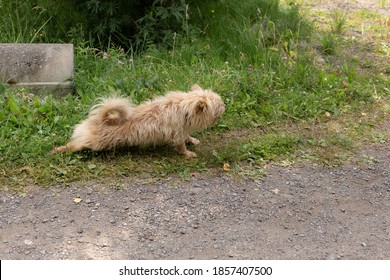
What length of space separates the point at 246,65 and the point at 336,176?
7.80ft

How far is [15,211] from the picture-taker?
437 cm

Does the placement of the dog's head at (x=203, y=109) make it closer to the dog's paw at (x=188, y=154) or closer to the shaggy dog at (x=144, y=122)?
the shaggy dog at (x=144, y=122)

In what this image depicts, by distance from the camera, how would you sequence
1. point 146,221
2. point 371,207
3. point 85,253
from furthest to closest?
point 371,207 → point 146,221 → point 85,253

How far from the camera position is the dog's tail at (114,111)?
193 inches

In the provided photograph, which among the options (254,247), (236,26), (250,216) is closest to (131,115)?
(250,216)

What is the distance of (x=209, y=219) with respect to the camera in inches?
172

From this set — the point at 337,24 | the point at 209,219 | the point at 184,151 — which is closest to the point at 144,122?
the point at 184,151

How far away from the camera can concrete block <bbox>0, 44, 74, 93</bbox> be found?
20.2 ft

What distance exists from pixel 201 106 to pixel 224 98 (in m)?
1.20

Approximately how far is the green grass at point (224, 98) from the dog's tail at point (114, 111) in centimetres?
36

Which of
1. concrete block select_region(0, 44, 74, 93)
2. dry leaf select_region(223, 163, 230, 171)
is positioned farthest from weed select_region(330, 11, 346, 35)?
concrete block select_region(0, 44, 74, 93)

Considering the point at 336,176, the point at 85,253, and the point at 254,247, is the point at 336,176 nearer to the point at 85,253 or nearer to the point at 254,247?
the point at 254,247

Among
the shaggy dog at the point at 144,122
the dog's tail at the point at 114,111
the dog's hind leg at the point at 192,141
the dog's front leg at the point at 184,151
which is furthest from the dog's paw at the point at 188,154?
the dog's tail at the point at 114,111

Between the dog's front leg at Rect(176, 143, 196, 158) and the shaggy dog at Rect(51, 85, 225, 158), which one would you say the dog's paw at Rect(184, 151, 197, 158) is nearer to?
the dog's front leg at Rect(176, 143, 196, 158)
